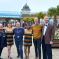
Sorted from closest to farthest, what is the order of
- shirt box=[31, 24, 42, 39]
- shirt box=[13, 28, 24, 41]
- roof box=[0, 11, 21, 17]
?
1. shirt box=[31, 24, 42, 39]
2. shirt box=[13, 28, 24, 41]
3. roof box=[0, 11, 21, 17]

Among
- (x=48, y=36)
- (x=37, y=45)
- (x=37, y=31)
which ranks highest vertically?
(x=37, y=31)

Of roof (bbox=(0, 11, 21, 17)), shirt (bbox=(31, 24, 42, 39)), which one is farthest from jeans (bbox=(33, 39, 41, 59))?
roof (bbox=(0, 11, 21, 17))

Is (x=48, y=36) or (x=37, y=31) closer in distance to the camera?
(x=48, y=36)

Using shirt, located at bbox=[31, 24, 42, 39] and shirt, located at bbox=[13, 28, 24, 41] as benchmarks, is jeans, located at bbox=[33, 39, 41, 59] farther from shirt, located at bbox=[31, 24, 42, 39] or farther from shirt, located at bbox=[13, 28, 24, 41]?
shirt, located at bbox=[13, 28, 24, 41]

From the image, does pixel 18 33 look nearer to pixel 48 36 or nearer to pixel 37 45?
pixel 37 45

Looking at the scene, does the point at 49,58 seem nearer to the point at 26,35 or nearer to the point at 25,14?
the point at 26,35

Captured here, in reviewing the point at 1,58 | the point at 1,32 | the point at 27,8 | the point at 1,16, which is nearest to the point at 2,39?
the point at 1,32

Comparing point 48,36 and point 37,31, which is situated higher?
point 37,31

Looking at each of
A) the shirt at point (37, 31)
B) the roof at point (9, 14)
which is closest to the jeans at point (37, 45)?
the shirt at point (37, 31)

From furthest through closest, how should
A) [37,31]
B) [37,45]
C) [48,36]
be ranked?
[37,45] < [37,31] < [48,36]

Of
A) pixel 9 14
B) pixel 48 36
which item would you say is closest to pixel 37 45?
pixel 48 36

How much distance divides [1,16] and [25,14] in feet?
28.0

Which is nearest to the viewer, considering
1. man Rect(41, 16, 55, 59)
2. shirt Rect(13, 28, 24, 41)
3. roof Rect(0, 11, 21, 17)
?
man Rect(41, 16, 55, 59)

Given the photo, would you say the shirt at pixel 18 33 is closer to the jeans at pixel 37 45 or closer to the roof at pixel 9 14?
the jeans at pixel 37 45
